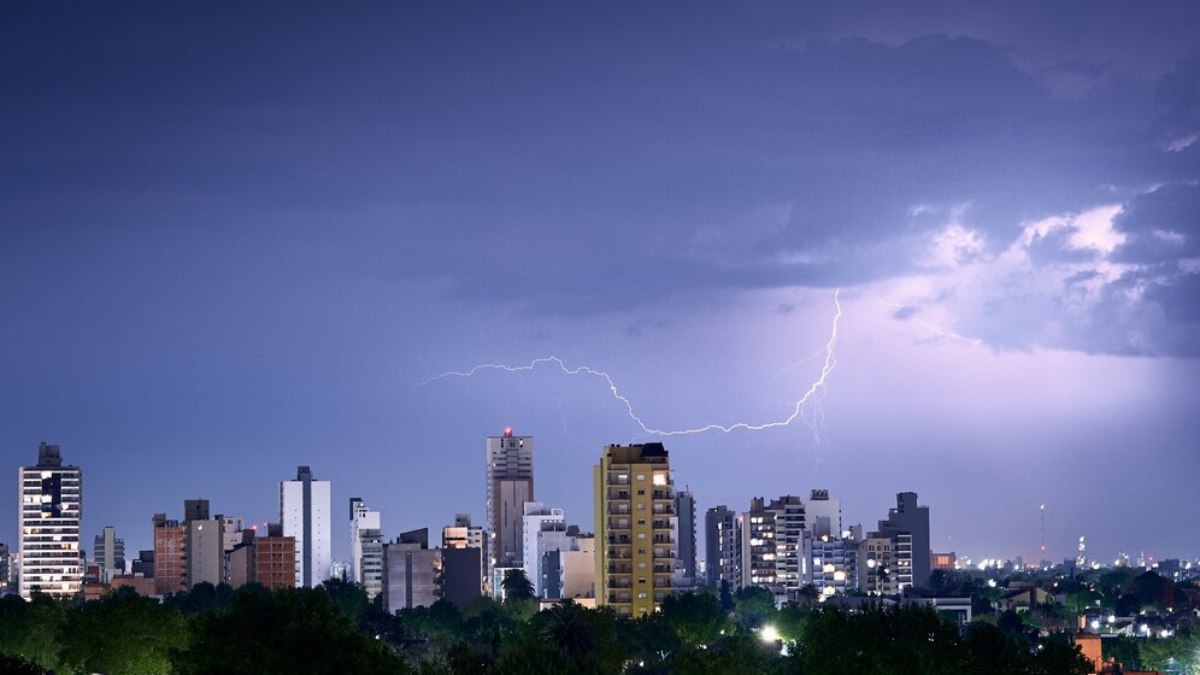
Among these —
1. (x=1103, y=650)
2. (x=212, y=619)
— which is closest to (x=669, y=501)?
(x=1103, y=650)

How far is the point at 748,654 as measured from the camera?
5212 inches

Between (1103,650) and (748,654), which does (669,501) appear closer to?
(1103,650)

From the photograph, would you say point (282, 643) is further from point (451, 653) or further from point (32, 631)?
point (32, 631)

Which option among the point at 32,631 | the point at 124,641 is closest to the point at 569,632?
the point at 124,641

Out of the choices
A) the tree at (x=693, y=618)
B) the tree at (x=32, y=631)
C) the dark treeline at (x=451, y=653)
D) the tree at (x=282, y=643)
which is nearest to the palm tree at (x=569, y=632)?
the dark treeline at (x=451, y=653)

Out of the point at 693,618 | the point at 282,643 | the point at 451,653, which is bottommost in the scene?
the point at 693,618

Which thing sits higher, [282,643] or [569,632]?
[282,643]

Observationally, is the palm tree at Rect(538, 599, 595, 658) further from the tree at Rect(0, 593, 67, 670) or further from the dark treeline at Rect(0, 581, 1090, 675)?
the tree at Rect(0, 593, 67, 670)

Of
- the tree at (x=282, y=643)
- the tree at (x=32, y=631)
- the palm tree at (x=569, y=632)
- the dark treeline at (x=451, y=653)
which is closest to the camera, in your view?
the tree at (x=282, y=643)

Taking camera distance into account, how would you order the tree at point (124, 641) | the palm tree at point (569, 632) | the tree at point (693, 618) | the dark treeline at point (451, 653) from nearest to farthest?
the dark treeline at point (451, 653) → the palm tree at point (569, 632) → the tree at point (124, 641) → the tree at point (693, 618)

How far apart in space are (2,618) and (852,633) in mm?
97189

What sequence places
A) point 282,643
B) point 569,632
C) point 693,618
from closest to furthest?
point 282,643 → point 569,632 → point 693,618

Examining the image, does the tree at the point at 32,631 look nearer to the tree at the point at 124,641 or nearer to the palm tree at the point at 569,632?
the tree at the point at 124,641

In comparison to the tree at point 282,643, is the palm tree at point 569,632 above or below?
below
